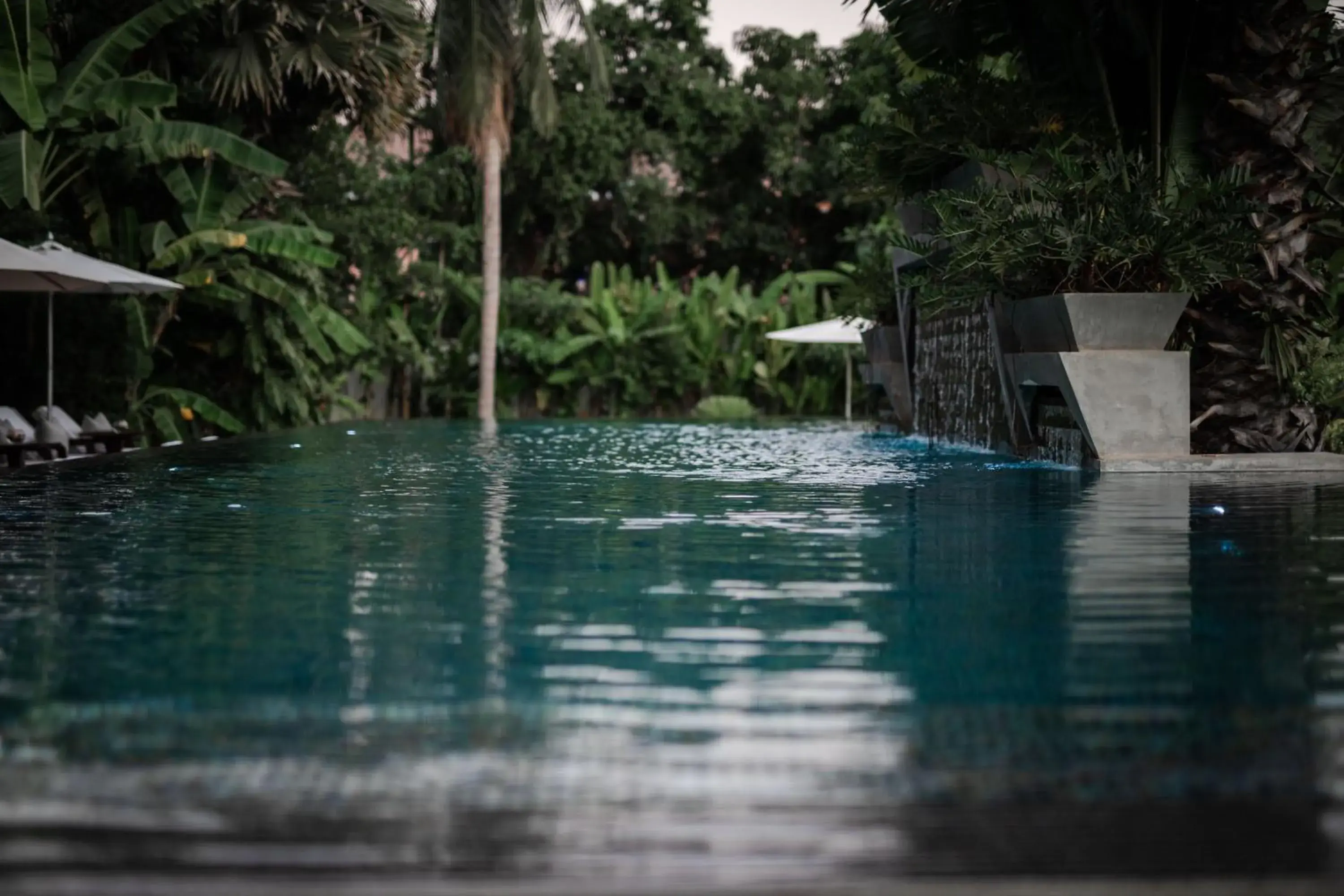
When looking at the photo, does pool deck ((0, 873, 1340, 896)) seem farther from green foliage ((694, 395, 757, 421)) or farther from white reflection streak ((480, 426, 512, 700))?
green foliage ((694, 395, 757, 421))

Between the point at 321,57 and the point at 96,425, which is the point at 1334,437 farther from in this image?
the point at 321,57

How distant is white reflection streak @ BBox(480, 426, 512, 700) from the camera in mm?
4797

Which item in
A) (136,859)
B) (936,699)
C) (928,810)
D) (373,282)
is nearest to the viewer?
(136,859)

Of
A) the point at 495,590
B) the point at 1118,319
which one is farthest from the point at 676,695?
the point at 1118,319

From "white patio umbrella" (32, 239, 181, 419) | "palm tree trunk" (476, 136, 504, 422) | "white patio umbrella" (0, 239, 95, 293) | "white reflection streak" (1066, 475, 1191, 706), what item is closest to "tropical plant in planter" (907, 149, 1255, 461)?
"white reflection streak" (1066, 475, 1191, 706)

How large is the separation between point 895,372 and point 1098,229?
945 centimetres

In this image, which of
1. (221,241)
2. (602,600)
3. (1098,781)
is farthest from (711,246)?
(1098,781)

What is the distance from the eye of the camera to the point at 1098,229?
543 inches

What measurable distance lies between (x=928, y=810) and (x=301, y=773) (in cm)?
129

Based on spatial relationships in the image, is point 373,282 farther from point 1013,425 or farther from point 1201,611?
point 1201,611

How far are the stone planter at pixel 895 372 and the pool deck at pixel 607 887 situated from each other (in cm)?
1995

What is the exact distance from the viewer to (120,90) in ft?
60.8

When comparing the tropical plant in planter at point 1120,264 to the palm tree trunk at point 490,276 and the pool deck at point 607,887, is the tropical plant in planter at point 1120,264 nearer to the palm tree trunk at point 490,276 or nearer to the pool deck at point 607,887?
the pool deck at point 607,887

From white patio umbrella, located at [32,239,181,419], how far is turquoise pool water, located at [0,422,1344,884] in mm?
7198
